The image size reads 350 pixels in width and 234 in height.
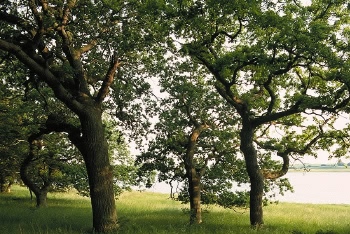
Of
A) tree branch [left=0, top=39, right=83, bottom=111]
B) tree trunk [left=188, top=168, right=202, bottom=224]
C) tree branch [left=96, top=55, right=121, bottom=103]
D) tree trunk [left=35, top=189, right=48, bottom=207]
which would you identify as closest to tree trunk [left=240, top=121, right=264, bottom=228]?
tree trunk [left=188, top=168, right=202, bottom=224]

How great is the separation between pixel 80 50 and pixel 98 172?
15.4 feet

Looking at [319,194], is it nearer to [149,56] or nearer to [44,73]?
[149,56]

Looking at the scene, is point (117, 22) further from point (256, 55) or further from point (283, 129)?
point (283, 129)

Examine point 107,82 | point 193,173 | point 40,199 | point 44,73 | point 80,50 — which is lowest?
point 40,199

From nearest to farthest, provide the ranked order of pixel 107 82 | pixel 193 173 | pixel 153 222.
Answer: pixel 107 82 → pixel 153 222 → pixel 193 173

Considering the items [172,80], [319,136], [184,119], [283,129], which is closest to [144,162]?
[184,119]

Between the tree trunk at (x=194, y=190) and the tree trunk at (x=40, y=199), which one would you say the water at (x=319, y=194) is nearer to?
the tree trunk at (x=194, y=190)

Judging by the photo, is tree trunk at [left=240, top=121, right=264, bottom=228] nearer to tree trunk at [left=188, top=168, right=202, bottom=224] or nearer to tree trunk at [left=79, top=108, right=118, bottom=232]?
tree trunk at [left=188, top=168, right=202, bottom=224]

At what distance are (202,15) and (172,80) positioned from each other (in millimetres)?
4803

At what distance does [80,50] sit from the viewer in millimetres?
13789

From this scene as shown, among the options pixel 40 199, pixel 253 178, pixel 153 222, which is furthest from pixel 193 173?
pixel 40 199

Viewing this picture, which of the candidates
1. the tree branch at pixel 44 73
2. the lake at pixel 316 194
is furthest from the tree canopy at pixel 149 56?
the lake at pixel 316 194

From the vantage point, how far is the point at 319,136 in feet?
62.5

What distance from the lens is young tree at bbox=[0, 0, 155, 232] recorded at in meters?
12.4
